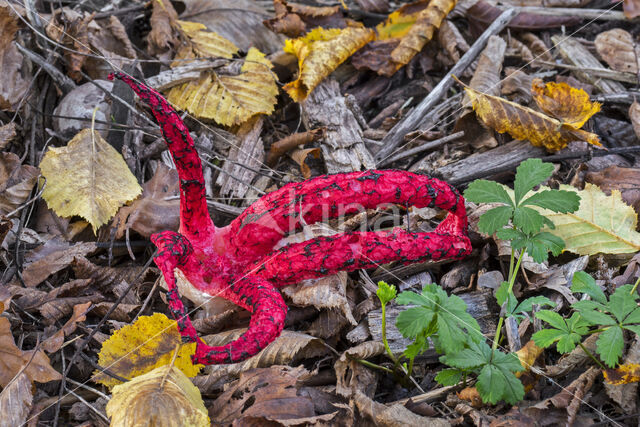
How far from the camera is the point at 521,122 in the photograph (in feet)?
10.9

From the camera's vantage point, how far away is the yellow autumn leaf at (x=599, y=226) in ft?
9.35

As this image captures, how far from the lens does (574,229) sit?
292 centimetres

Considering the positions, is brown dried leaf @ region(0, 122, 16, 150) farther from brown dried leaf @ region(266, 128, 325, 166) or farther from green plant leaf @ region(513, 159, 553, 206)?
green plant leaf @ region(513, 159, 553, 206)

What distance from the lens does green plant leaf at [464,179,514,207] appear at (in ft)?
8.11

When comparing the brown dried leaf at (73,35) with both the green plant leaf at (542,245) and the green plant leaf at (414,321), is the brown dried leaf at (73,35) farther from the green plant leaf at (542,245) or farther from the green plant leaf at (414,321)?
the green plant leaf at (542,245)

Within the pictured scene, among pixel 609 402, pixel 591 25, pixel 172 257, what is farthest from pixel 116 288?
pixel 591 25

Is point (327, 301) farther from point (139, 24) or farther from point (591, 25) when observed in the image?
point (591, 25)

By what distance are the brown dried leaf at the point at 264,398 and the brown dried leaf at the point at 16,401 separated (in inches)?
27.8

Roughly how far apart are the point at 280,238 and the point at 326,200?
0.31 m

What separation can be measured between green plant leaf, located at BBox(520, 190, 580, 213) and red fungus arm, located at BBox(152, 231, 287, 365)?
1.11 meters

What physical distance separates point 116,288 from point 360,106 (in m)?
1.91

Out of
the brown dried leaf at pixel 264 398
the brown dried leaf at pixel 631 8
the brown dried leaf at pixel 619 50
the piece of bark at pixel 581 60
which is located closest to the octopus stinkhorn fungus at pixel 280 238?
the brown dried leaf at pixel 264 398

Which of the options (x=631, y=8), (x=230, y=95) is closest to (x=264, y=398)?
(x=230, y=95)

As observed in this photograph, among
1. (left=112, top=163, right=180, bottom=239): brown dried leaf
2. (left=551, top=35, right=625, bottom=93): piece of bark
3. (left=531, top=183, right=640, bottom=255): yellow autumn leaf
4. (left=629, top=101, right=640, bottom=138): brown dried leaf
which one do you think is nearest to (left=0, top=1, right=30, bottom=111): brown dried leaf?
(left=112, top=163, right=180, bottom=239): brown dried leaf
